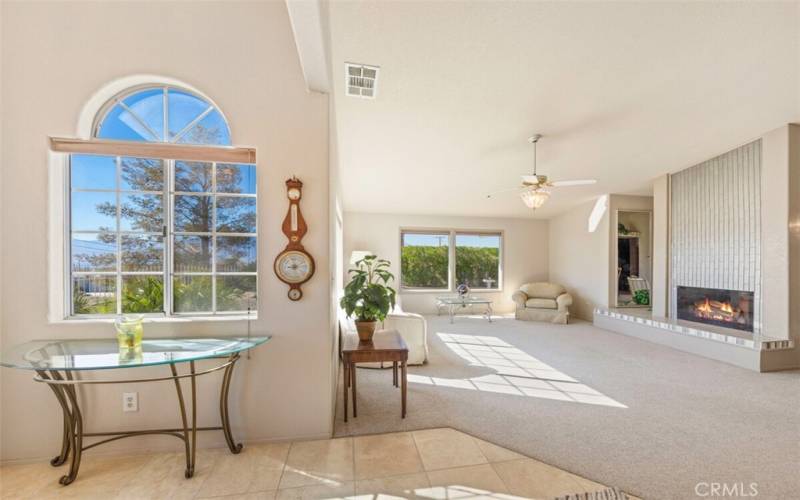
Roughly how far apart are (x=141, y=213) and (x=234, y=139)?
0.89 m

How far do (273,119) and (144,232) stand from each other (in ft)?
4.07

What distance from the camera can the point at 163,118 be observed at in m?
2.14

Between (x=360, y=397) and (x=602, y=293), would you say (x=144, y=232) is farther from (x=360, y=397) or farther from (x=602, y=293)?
(x=602, y=293)

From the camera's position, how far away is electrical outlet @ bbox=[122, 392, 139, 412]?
197 cm

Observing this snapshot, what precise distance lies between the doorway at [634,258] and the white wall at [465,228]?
168 cm

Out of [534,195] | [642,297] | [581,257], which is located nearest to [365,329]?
[534,195]

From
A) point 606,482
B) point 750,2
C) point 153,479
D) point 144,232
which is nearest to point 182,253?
point 144,232

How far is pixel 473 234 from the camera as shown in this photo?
7.38 metres

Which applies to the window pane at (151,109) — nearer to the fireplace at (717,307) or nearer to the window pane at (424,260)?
the window pane at (424,260)

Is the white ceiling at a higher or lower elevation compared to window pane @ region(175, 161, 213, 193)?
higher

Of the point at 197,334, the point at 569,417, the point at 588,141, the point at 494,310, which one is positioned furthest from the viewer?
the point at 494,310

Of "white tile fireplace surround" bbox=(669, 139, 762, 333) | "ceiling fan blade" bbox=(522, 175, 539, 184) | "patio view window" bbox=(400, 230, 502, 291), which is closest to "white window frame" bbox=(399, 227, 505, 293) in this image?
"patio view window" bbox=(400, 230, 502, 291)

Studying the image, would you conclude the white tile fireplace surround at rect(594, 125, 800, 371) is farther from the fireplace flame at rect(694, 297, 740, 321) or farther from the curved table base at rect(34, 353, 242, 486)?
the curved table base at rect(34, 353, 242, 486)

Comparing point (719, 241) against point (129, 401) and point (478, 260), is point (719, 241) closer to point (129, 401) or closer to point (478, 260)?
point (478, 260)
